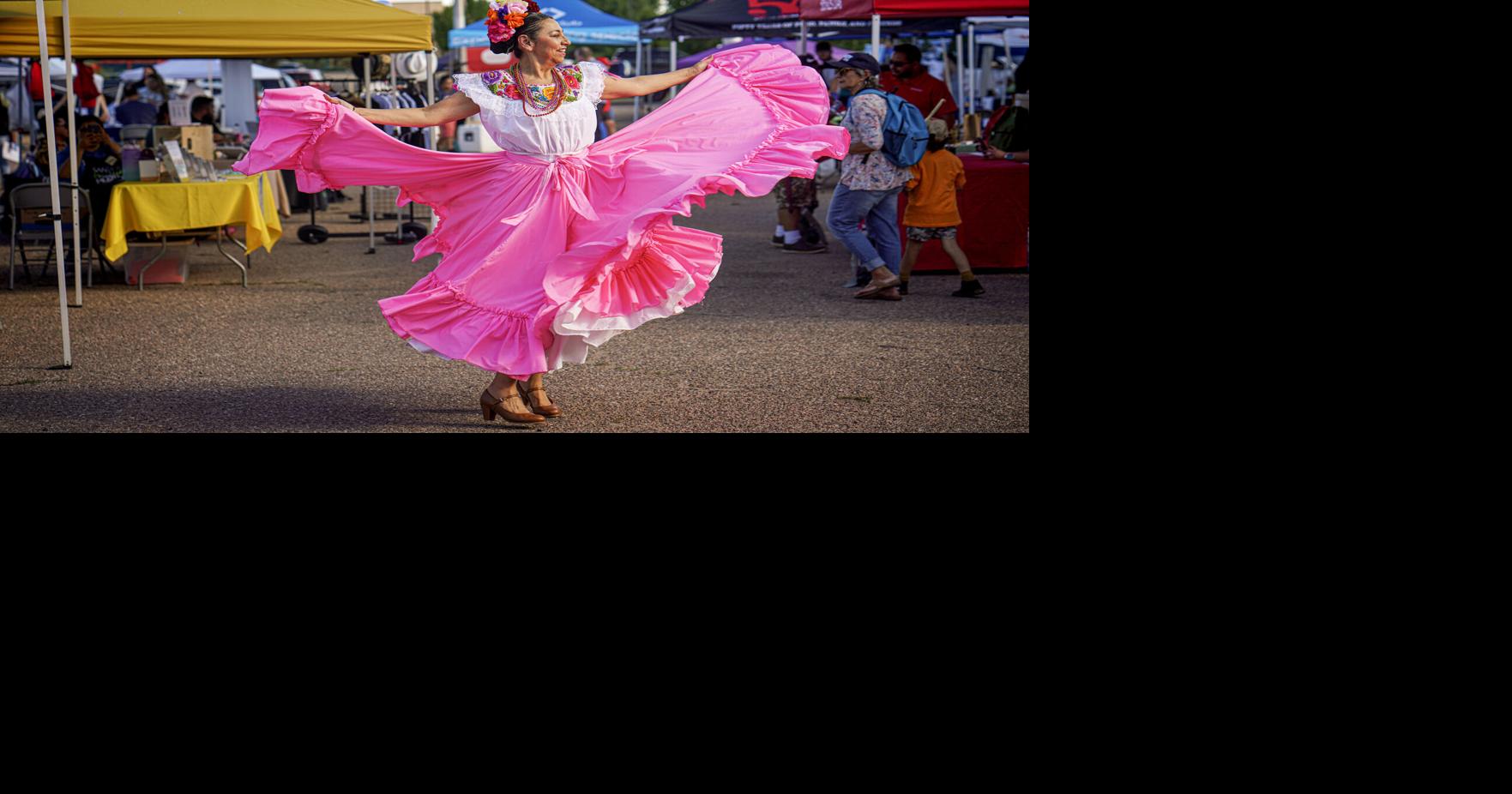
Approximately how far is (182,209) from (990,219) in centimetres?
601

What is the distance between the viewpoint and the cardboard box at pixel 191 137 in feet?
43.6

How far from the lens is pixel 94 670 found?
9.20 ft

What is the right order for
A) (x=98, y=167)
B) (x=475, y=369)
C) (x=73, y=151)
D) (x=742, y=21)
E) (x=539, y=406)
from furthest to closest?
(x=742, y=21), (x=98, y=167), (x=73, y=151), (x=475, y=369), (x=539, y=406)

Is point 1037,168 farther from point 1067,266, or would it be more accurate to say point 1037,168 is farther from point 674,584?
point 674,584

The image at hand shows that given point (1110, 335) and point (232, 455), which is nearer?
point (1110, 335)

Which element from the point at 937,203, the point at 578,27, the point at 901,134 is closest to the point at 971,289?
the point at 937,203

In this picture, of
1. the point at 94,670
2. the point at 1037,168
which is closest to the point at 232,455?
the point at 94,670

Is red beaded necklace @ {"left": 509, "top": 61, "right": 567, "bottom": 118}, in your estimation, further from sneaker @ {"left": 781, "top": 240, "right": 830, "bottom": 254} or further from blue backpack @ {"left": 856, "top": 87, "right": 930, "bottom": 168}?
sneaker @ {"left": 781, "top": 240, "right": 830, "bottom": 254}

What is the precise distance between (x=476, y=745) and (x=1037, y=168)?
153 cm

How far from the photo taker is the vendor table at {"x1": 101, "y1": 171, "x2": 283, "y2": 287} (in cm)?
1049

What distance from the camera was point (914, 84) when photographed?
11.7 m

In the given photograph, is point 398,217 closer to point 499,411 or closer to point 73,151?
point 73,151

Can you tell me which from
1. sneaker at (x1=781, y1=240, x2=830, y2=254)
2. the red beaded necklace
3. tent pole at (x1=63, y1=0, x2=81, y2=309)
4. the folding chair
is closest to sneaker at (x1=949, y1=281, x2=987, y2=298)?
sneaker at (x1=781, y1=240, x2=830, y2=254)

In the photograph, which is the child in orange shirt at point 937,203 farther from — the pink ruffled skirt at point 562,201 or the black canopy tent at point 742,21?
the black canopy tent at point 742,21
